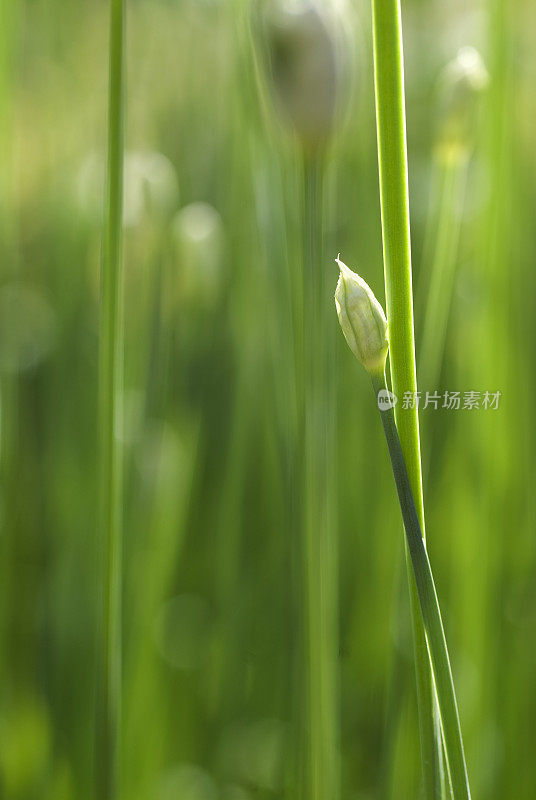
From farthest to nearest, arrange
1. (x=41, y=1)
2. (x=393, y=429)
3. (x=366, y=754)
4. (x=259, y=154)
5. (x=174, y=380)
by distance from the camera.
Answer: (x=41, y=1)
(x=174, y=380)
(x=366, y=754)
(x=259, y=154)
(x=393, y=429)

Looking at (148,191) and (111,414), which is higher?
(148,191)

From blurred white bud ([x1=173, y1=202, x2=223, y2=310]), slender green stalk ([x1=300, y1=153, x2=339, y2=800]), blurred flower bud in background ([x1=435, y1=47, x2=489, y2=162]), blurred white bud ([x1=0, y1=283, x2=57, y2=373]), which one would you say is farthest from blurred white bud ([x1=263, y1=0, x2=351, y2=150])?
blurred white bud ([x1=0, y1=283, x2=57, y2=373])

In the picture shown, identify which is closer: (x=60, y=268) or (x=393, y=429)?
(x=393, y=429)

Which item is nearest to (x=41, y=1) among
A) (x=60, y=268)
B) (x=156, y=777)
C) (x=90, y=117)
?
(x=90, y=117)

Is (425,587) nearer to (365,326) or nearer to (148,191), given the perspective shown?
(365,326)

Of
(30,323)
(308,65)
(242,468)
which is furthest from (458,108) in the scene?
(30,323)

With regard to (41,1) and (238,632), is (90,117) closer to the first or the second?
(41,1)

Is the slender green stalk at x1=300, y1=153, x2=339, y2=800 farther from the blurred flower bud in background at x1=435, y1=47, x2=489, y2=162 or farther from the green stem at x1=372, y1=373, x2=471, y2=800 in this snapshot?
the blurred flower bud in background at x1=435, y1=47, x2=489, y2=162
